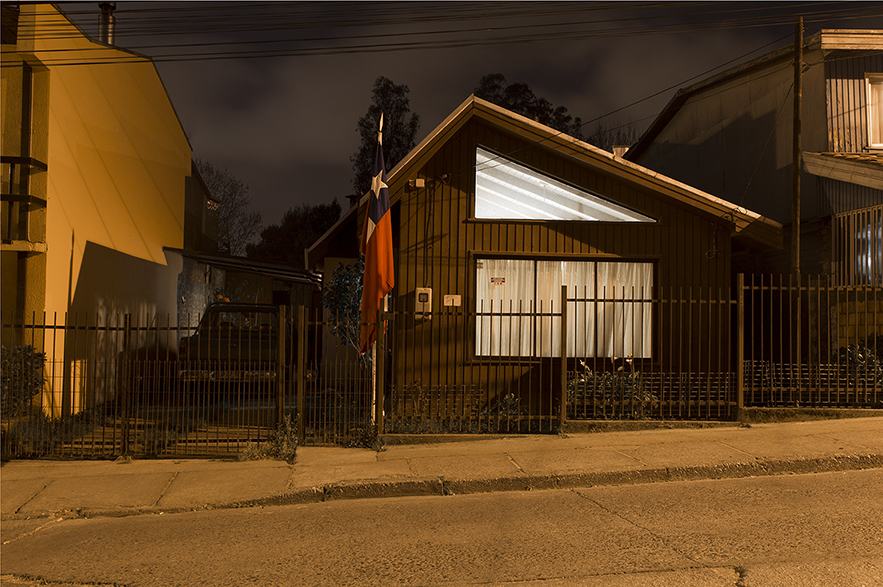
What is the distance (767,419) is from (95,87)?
479 inches

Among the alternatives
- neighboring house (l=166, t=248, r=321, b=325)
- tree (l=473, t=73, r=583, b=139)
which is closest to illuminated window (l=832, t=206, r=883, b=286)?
neighboring house (l=166, t=248, r=321, b=325)

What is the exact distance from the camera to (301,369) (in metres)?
8.34

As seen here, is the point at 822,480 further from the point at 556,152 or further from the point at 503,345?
the point at 556,152

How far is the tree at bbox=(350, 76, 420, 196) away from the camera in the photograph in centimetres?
4134

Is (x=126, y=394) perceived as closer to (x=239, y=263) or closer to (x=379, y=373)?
(x=379, y=373)

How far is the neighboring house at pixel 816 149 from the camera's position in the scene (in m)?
11.7

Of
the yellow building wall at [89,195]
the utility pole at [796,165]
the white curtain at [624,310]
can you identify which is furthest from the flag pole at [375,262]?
the utility pole at [796,165]

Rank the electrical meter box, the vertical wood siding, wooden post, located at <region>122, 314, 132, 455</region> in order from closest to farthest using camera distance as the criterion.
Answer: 1. wooden post, located at <region>122, 314, 132, 455</region>
2. the electrical meter box
3. the vertical wood siding

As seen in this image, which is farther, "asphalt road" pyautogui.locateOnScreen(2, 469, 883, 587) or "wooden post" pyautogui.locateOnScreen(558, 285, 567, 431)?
"wooden post" pyautogui.locateOnScreen(558, 285, 567, 431)

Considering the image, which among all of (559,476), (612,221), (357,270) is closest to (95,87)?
(357,270)

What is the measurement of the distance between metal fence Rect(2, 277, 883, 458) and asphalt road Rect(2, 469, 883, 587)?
7.75 feet

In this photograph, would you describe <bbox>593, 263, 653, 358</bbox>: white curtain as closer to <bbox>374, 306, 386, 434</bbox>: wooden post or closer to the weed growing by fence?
<bbox>374, 306, 386, 434</bbox>: wooden post

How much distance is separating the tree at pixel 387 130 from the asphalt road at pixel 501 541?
3605cm

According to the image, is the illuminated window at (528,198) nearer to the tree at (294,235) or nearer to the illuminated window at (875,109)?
the illuminated window at (875,109)
